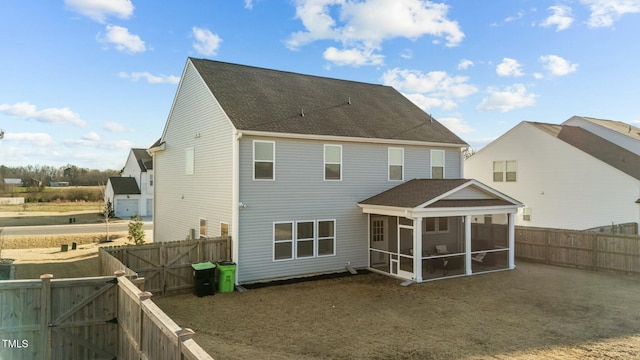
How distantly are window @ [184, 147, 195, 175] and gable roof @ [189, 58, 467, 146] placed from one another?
3.44 metres

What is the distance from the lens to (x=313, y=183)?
15.5m

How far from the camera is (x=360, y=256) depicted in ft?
54.4

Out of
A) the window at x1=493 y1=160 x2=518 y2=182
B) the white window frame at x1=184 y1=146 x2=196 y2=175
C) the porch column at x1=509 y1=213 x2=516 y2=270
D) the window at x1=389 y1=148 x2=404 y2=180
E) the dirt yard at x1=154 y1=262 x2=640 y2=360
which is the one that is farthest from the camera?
the window at x1=493 y1=160 x2=518 y2=182

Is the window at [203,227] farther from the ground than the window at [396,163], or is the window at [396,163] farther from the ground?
the window at [396,163]

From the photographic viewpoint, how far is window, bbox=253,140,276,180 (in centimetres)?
1438

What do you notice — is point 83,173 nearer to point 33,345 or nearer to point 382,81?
point 382,81

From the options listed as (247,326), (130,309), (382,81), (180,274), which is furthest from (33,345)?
(382,81)

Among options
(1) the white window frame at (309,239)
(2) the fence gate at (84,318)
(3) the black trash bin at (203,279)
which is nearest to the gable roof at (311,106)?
(1) the white window frame at (309,239)

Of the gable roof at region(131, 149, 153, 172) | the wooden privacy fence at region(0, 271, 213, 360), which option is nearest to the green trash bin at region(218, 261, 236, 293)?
the wooden privacy fence at region(0, 271, 213, 360)

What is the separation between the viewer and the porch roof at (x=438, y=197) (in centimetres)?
1484

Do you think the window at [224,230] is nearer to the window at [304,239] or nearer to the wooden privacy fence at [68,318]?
the window at [304,239]

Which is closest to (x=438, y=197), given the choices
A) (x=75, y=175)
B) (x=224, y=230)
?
(x=224, y=230)

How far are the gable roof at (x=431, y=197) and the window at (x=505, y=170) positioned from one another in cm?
1026

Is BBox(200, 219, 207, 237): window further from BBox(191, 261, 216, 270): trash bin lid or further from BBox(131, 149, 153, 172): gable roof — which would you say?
BBox(131, 149, 153, 172): gable roof
